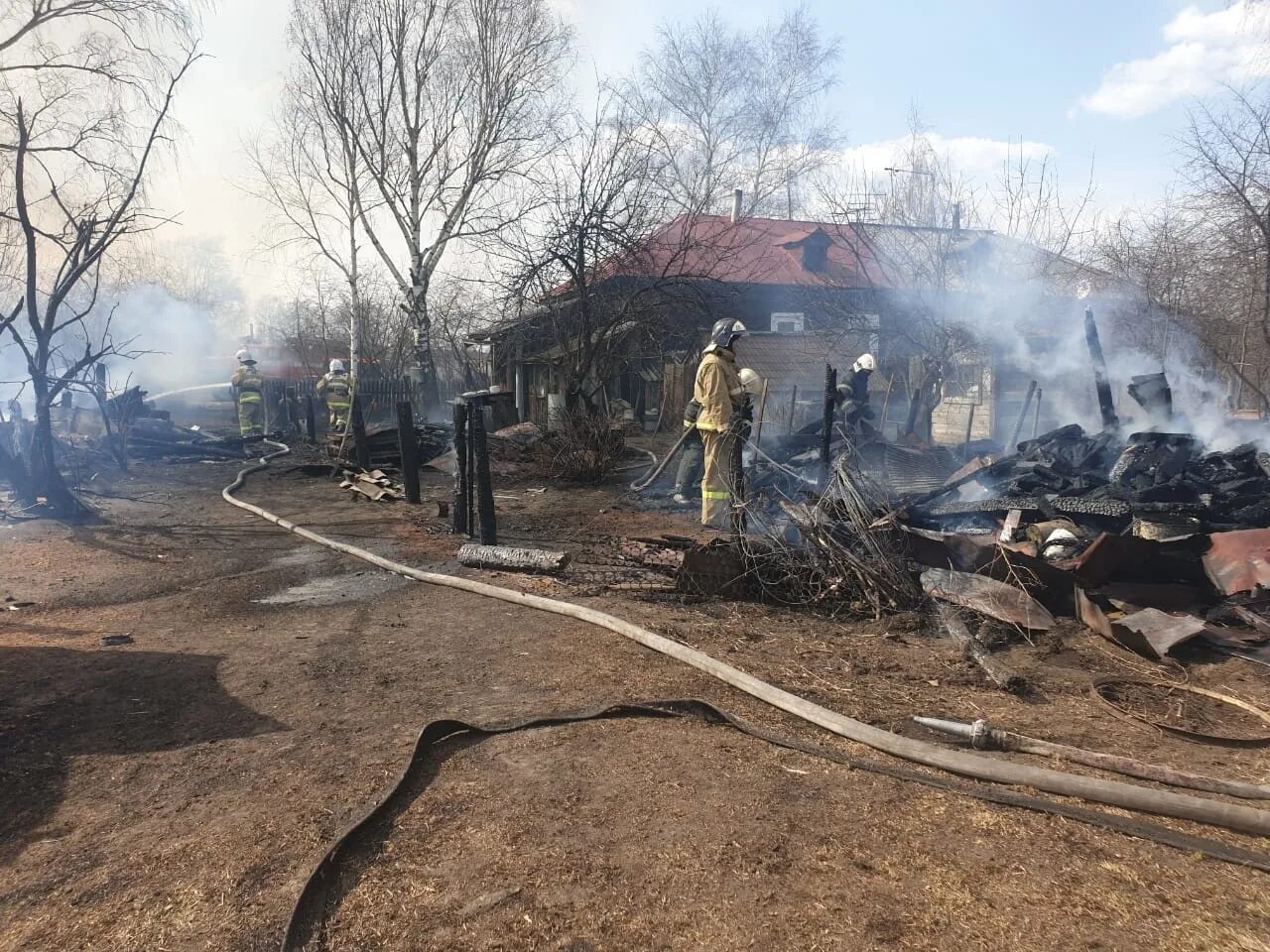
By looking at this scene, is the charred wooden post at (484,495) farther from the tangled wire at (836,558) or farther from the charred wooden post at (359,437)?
the charred wooden post at (359,437)

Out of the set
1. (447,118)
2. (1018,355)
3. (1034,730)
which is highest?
(447,118)

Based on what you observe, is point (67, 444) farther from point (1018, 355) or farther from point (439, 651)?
point (1018, 355)

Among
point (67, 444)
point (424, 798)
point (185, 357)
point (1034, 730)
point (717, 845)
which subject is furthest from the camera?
point (185, 357)

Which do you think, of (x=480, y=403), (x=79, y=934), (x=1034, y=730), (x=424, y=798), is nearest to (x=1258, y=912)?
(x=1034, y=730)

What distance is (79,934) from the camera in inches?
87.0

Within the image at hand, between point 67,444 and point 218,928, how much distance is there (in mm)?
14406

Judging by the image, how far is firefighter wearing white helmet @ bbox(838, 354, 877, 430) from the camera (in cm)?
1253

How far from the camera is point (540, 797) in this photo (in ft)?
9.48

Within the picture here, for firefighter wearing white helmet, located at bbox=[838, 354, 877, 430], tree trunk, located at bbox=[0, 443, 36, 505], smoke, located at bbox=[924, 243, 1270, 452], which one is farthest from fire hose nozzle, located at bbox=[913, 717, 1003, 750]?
smoke, located at bbox=[924, 243, 1270, 452]

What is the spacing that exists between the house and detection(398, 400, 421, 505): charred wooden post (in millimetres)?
5115

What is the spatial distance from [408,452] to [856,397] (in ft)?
23.3

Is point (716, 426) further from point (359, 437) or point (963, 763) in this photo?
point (359, 437)

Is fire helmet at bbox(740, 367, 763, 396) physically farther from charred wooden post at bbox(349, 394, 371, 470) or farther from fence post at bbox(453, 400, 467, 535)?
charred wooden post at bbox(349, 394, 371, 470)

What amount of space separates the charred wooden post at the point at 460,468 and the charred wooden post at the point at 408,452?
6.07ft
